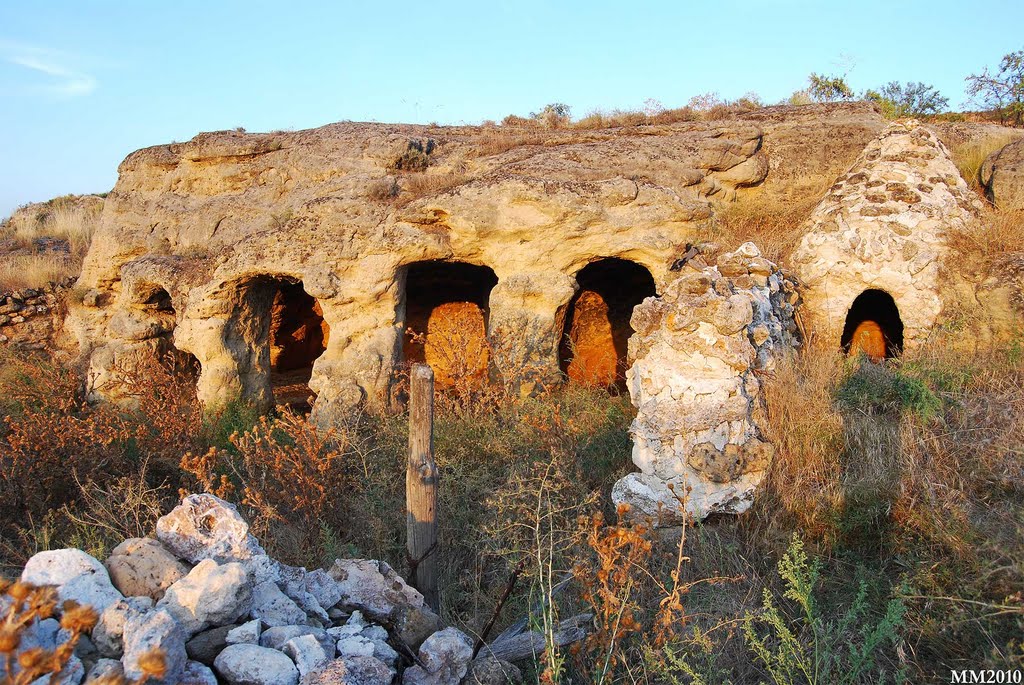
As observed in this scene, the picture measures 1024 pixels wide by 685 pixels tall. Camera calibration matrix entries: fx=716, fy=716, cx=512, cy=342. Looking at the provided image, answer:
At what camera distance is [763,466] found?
500 centimetres

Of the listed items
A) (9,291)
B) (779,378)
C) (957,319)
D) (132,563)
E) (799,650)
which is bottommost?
(799,650)

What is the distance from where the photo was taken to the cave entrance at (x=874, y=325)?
7.89m

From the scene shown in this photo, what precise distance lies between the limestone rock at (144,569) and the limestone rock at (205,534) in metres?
0.08

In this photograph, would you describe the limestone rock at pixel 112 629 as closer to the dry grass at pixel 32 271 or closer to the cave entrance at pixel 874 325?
the cave entrance at pixel 874 325

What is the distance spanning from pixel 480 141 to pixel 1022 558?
7.37 meters

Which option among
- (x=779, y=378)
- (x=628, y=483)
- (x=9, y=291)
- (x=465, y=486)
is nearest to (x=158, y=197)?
(x=9, y=291)

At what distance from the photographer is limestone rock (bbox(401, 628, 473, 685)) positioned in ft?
9.80

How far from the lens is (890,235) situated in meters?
6.94

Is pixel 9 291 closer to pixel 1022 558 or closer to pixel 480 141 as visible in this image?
pixel 480 141

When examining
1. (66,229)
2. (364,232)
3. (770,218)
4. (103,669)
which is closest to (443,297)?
(364,232)

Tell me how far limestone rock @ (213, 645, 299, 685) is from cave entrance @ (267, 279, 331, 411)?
8.70 m

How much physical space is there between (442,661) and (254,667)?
2.60 ft

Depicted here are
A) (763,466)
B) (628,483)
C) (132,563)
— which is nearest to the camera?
(132,563)

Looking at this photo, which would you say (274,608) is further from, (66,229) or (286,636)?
(66,229)
